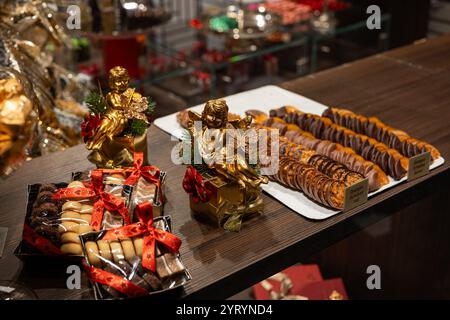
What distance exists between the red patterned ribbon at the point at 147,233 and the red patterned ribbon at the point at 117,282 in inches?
2.4

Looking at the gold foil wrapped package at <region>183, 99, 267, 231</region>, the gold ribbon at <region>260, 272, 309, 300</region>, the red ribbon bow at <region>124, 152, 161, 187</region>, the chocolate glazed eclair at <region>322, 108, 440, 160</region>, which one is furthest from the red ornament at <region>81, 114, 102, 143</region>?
the gold ribbon at <region>260, 272, 309, 300</region>

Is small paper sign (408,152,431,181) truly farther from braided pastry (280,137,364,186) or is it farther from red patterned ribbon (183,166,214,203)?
red patterned ribbon (183,166,214,203)

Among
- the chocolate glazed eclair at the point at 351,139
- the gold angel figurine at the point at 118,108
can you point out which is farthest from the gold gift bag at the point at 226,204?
the chocolate glazed eclair at the point at 351,139

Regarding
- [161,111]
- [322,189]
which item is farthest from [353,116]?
[161,111]

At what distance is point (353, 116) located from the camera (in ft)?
5.36

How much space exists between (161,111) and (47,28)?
4.68 ft

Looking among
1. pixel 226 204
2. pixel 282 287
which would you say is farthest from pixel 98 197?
pixel 282 287

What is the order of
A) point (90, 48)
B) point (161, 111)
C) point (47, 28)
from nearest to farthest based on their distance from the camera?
1. point (47, 28)
2. point (161, 111)
3. point (90, 48)

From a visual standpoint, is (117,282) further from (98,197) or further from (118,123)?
(118,123)

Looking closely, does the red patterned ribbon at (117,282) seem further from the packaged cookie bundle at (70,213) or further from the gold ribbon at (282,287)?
the gold ribbon at (282,287)

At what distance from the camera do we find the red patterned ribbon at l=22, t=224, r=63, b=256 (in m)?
1.09

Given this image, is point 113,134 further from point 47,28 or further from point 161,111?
point 161,111

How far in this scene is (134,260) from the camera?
1051 millimetres

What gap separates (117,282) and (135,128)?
39 centimetres
